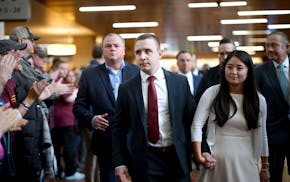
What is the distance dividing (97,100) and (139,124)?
49.4 inches

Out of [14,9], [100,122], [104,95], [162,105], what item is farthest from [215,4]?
[162,105]

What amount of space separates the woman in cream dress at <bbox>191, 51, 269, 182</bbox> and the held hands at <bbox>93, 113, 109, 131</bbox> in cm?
114

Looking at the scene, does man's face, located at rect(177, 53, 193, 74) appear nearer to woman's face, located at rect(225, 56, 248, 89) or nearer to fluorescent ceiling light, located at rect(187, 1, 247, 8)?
fluorescent ceiling light, located at rect(187, 1, 247, 8)

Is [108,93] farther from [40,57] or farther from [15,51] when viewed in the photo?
[40,57]

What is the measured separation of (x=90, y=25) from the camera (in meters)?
15.6

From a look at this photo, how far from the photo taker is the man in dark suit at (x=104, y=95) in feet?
17.0

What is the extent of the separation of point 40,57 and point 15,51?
2608 millimetres

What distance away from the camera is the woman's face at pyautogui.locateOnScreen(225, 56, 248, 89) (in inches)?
161

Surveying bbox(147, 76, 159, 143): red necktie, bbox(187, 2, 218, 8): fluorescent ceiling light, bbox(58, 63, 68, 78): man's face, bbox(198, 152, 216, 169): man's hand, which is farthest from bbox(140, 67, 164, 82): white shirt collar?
bbox(187, 2, 218, 8): fluorescent ceiling light

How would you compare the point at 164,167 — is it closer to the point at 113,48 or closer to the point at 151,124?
the point at 151,124

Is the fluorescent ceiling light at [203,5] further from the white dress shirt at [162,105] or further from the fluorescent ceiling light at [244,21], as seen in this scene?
the white dress shirt at [162,105]

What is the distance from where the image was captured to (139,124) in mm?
4066

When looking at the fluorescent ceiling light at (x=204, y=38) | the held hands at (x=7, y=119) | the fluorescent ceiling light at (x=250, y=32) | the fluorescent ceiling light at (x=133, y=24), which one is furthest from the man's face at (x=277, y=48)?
the fluorescent ceiling light at (x=204, y=38)

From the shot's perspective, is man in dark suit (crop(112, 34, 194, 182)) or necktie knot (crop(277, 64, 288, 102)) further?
necktie knot (crop(277, 64, 288, 102))
